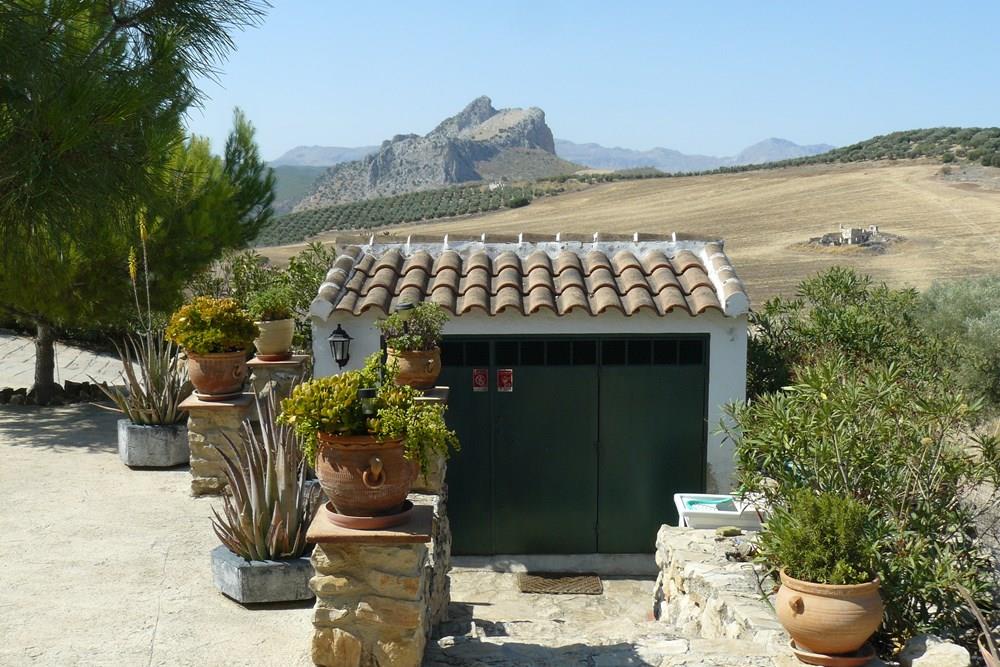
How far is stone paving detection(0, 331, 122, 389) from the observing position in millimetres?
12969

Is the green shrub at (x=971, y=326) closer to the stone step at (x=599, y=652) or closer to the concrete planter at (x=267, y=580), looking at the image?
the stone step at (x=599, y=652)

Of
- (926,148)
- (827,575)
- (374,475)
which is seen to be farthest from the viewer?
(926,148)

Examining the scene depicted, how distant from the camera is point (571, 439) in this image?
8633 millimetres

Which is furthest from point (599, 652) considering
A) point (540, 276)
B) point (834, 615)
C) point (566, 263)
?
point (566, 263)

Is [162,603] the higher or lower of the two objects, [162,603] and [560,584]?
the higher

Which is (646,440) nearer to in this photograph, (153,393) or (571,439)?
(571,439)

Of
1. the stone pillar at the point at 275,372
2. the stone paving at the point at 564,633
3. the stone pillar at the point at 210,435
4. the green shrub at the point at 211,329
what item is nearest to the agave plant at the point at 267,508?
the stone paving at the point at 564,633

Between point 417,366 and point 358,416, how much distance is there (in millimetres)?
3127

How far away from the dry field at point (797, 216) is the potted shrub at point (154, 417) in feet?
57.2

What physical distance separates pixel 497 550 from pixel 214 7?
18.3 feet

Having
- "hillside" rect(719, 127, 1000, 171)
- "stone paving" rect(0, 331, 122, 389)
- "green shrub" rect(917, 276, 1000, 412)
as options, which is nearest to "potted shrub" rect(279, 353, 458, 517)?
"green shrub" rect(917, 276, 1000, 412)

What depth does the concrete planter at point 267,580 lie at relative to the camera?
5281mm

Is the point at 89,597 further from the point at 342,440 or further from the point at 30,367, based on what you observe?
the point at 30,367

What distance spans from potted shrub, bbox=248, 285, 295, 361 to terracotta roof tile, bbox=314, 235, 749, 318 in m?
0.41
